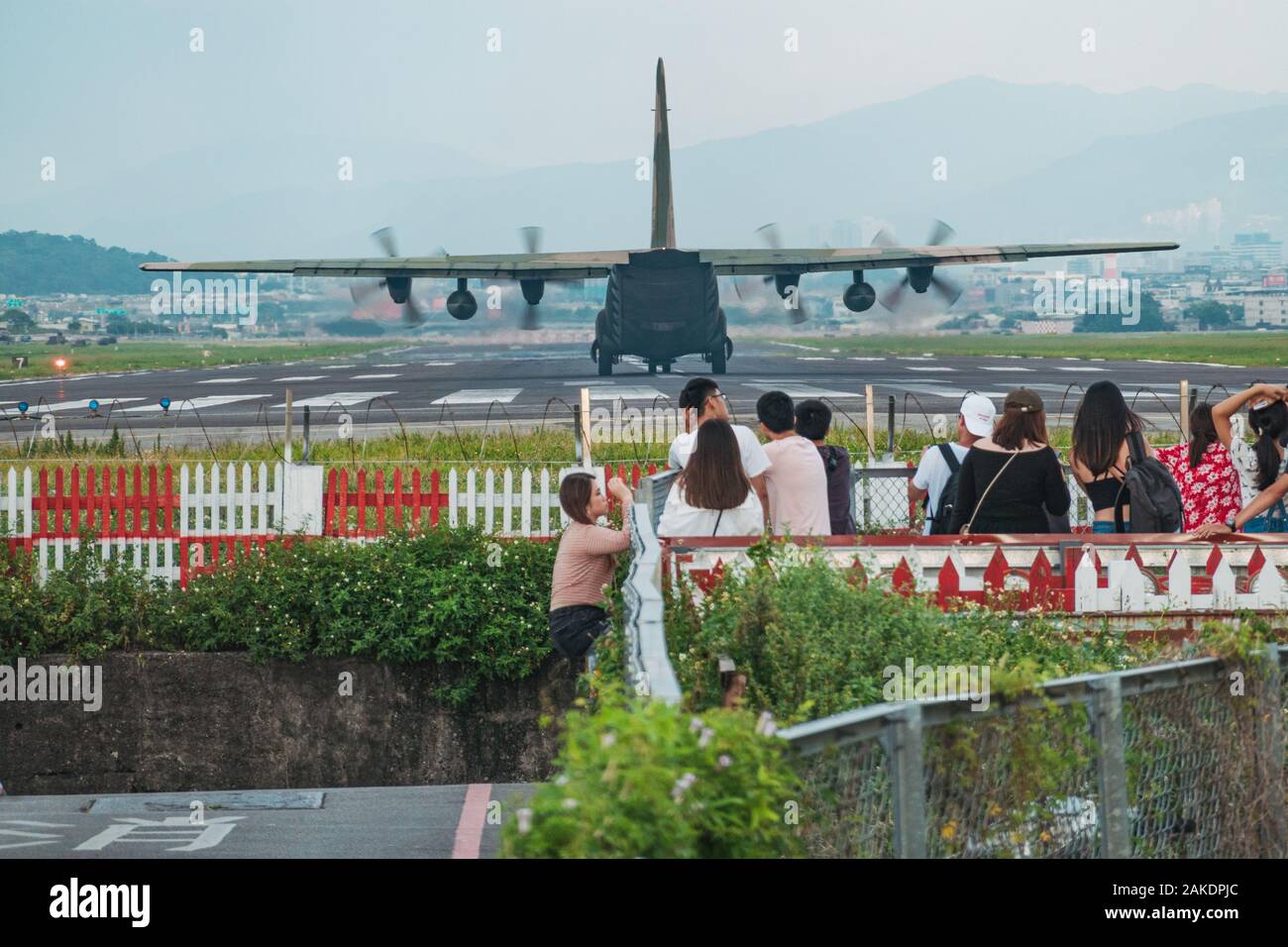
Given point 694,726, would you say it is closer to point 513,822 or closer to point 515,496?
point 513,822

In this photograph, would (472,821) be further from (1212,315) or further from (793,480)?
(1212,315)

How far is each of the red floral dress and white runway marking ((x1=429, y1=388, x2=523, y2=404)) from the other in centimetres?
2998

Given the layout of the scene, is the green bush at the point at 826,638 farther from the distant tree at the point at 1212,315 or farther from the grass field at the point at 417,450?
the distant tree at the point at 1212,315

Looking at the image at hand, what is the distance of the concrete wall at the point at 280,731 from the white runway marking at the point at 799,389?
25.7 meters

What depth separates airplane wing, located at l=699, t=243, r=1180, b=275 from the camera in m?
49.5

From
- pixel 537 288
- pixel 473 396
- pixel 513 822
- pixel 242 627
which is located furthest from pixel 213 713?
pixel 537 288

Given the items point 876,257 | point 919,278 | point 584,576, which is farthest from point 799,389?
point 584,576

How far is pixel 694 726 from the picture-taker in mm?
4250

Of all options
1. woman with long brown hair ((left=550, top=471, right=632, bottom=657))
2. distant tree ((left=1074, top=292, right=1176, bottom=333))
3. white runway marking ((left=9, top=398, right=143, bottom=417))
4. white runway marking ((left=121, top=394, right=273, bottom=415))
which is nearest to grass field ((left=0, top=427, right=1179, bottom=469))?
woman with long brown hair ((left=550, top=471, right=632, bottom=657))

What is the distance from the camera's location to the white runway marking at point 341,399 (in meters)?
40.7

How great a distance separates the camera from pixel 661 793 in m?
3.92

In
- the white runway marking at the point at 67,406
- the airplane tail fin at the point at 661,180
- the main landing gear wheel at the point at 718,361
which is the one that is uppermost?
the airplane tail fin at the point at 661,180

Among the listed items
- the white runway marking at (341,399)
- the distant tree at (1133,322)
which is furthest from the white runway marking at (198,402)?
the distant tree at (1133,322)

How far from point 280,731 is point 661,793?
878 cm
